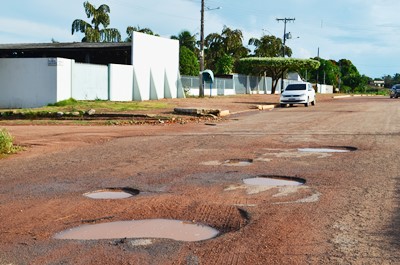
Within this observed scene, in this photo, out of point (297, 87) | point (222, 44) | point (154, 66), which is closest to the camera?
point (297, 87)

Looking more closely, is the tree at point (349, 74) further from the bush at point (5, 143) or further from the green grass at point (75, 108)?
the bush at point (5, 143)

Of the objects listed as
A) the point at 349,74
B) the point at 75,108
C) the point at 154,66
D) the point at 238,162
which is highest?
the point at 349,74

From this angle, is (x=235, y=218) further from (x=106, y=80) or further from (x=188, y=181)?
(x=106, y=80)

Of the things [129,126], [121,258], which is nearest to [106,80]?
[129,126]

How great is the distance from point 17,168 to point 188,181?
317 centimetres

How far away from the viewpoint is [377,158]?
9812mm

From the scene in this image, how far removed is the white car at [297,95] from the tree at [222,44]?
30.2 m

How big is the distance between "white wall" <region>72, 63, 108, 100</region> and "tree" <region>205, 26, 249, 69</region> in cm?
3527

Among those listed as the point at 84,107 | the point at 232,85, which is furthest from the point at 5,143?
the point at 232,85

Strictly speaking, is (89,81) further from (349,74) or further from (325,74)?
(349,74)

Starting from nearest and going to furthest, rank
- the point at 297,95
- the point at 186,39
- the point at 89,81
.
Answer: the point at 89,81
the point at 297,95
the point at 186,39

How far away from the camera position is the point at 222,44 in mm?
64938

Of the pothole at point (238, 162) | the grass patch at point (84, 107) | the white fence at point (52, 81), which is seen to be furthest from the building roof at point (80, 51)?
the pothole at point (238, 162)

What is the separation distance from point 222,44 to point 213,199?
5970 cm
